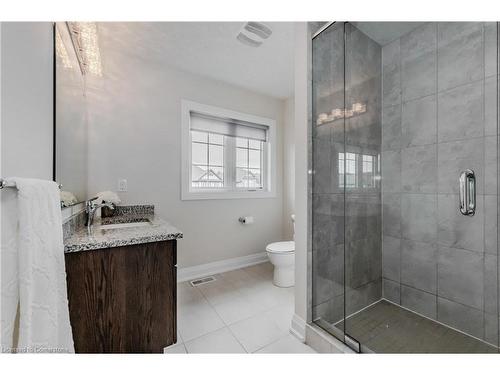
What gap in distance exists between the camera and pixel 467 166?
5.02 feet

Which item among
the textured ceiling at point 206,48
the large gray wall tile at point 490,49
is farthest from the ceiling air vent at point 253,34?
the large gray wall tile at point 490,49

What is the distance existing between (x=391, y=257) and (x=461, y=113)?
4.10 feet

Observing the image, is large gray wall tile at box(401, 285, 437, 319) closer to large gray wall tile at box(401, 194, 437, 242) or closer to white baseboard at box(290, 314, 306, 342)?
large gray wall tile at box(401, 194, 437, 242)

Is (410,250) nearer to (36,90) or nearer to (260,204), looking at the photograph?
(260,204)

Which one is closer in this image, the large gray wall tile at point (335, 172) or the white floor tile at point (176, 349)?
the white floor tile at point (176, 349)

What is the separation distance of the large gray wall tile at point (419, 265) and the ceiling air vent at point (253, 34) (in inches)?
84.3

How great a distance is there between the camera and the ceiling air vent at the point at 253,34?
172 centimetres

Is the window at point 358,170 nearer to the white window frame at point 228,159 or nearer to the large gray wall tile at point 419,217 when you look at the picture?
the large gray wall tile at point 419,217

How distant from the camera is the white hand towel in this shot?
0.63 m

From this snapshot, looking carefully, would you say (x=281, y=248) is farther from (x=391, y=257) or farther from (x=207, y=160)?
(x=207, y=160)

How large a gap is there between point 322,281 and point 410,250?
943 millimetres

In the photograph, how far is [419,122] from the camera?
178cm
